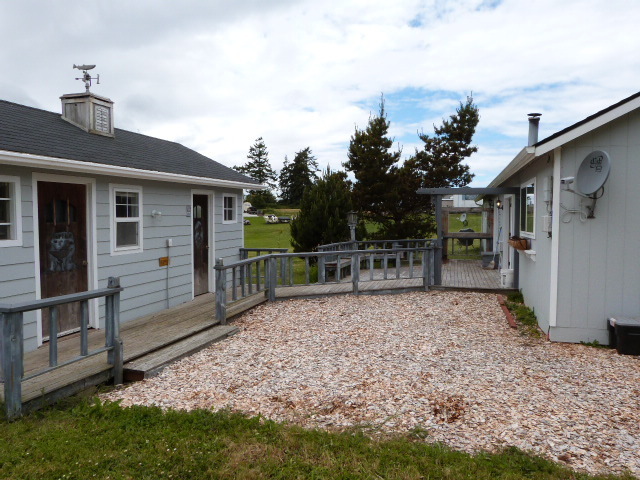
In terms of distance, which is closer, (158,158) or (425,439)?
(425,439)

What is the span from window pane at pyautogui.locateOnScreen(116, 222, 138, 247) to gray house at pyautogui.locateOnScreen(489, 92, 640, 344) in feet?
18.9

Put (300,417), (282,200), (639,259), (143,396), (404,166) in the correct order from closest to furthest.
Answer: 1. (300,417)
2. (143,396)
3. (639,259)
4. (404,166)
5. (282,200)

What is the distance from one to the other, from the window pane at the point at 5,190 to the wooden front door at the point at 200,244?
3.82 metres

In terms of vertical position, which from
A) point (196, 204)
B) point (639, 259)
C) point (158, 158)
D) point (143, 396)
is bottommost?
point (143, 396)

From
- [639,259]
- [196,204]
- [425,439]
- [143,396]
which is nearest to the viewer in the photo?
[425,439]

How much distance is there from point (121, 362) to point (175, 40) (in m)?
8.46

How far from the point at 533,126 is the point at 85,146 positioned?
7.34 metres

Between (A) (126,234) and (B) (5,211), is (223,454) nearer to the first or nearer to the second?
(B) (5,211)

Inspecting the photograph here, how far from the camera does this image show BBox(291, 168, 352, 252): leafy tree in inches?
523

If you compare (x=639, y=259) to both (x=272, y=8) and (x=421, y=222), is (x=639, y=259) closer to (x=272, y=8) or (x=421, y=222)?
(x=272, y=8)

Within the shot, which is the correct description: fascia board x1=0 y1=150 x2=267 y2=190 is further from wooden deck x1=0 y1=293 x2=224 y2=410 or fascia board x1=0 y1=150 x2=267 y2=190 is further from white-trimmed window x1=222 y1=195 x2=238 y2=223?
wooden deck x1=0 y1=293 x2=224 y2=410

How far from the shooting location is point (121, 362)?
455 cm

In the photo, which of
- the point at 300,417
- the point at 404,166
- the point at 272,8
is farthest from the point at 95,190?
the point at 404,166

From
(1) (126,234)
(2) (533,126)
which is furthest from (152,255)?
(2) (533,126)
